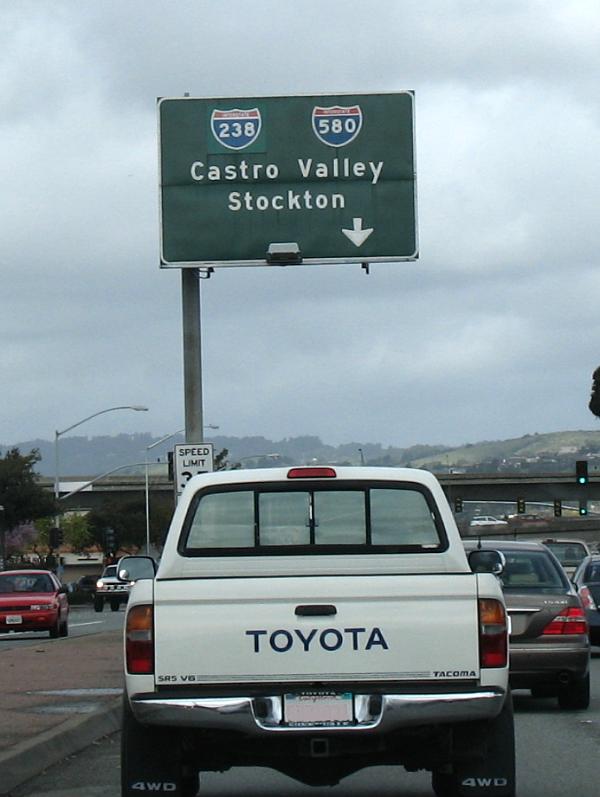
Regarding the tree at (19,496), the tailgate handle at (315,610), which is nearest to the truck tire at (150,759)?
the tailgate handle at (315,610)

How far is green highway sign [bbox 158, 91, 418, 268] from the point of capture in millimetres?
23969

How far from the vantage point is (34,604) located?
32875 millimetres

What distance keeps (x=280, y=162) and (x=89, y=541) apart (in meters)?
113

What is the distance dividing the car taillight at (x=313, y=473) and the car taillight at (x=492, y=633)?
1.77m

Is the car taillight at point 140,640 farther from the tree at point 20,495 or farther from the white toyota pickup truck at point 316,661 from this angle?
the tree at point 20,495

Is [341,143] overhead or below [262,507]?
overhead

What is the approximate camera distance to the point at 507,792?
8.52m

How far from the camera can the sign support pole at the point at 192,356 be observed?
25.0 metres

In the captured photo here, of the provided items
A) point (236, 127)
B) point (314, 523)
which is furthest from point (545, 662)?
point (236, 127)

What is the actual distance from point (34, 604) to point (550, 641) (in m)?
19.6

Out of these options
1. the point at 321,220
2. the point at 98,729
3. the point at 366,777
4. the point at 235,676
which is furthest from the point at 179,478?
the point at 235,676

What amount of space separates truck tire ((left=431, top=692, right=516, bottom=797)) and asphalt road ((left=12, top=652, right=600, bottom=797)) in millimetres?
1727

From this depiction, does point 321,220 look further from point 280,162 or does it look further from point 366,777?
point 366,777

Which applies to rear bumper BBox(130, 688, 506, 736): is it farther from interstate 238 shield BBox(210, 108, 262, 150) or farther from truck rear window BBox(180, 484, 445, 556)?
interstate 238 shield BBox(210, 108, 262, 150)
